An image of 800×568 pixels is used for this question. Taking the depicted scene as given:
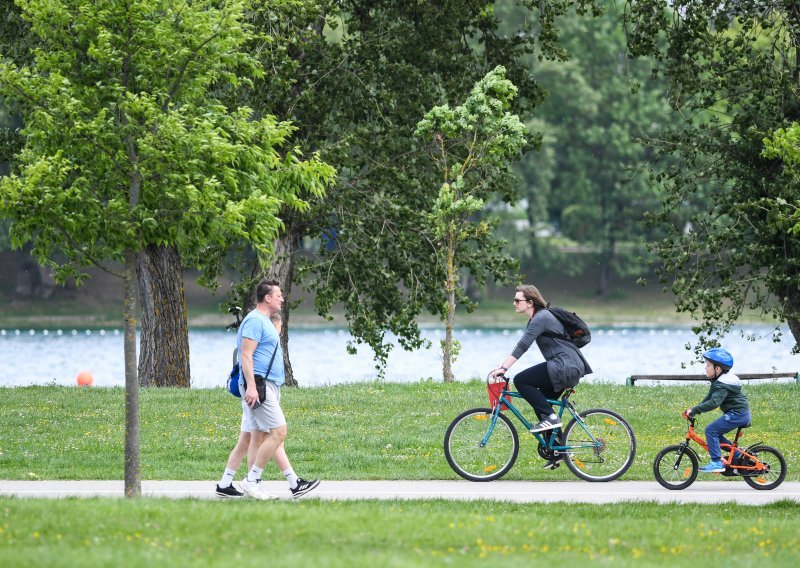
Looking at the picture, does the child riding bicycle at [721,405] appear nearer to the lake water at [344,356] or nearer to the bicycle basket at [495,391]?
the bicycle basket at [495,391]

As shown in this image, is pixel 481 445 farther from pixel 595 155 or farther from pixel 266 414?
pixel 595 155

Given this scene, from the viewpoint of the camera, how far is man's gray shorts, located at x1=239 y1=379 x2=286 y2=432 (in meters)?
10.1

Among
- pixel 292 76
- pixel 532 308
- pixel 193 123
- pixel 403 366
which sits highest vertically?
pixel 292 76

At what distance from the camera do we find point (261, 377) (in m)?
10.1

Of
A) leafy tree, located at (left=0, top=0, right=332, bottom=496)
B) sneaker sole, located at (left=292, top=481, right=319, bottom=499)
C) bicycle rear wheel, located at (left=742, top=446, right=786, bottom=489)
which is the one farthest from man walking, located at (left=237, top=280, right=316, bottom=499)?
bicycle rear wheel, located at (left=742, top=446, right=786, bottom=489)

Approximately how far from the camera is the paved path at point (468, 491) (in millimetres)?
10508

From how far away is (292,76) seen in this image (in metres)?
20.2

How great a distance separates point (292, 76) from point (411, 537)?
13.4 metres

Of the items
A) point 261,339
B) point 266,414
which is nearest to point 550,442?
point 266,414

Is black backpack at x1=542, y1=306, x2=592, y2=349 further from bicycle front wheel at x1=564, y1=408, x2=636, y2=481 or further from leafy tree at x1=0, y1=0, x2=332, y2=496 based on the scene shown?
leafy tree at x1=0, y1=0, x2=332, y2=496

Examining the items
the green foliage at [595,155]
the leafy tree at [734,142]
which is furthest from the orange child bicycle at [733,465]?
the green foliage at [595,155]

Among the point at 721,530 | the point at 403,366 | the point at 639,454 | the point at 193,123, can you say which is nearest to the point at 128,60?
the point at 193,123

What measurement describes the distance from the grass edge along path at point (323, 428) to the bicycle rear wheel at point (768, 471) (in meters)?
0.84

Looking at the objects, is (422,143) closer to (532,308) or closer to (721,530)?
(532,308)
